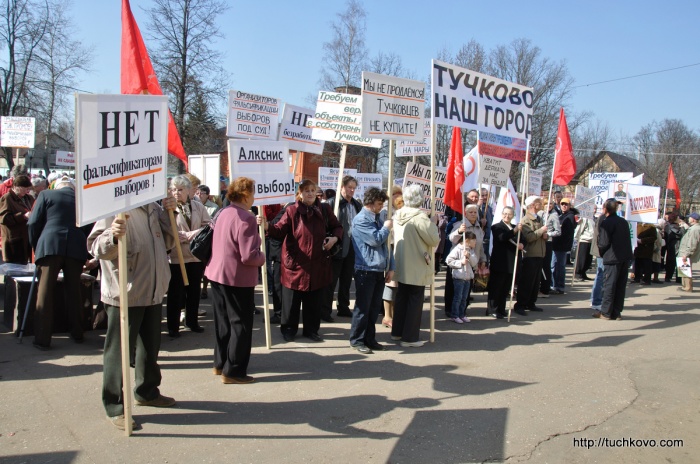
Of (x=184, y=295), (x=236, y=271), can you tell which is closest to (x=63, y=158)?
(x=184, y=295)

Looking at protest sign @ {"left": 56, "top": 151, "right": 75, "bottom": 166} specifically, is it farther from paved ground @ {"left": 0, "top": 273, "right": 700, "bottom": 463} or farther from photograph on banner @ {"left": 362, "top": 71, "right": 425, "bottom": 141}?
photograph on banner @ {"left": 362, "top": 71, "right": 425, "bottom": 141}

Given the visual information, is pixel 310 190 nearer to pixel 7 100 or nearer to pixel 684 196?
pixel 7 100

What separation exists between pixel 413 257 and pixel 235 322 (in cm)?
261

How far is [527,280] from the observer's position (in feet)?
31.3

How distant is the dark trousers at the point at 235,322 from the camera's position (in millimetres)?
5203

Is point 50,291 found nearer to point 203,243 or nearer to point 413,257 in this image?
point 203,243

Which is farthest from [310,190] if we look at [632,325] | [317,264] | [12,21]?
[12,21]

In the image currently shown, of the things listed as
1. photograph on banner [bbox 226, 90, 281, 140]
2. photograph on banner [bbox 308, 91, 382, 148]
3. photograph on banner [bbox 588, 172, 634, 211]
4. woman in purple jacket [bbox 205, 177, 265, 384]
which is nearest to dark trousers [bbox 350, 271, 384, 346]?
woman in purple jacket [bbox 205, 177, 265, 384]

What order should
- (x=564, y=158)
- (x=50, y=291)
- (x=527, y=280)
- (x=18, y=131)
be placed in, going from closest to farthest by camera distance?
1. (x=50, y=291)
2. (x=527, y=280)
3. (x=564, y=158)
4. (x=18, y=131)

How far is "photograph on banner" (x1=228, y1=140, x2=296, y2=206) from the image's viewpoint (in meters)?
6.50

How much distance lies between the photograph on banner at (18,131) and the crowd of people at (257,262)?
9.57 meters

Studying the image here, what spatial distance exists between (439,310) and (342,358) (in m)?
3.45

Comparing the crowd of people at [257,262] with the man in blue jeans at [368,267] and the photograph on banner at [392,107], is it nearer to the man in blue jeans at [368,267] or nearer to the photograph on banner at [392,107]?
the man in blue jeans at [368,267]

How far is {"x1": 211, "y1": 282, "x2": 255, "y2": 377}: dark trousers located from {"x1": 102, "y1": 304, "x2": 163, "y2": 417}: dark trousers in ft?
2.62
